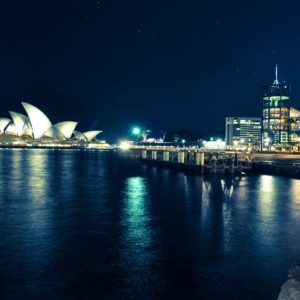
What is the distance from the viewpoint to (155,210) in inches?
721

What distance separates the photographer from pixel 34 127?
4929 inches

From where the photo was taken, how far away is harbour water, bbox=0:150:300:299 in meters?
8.30

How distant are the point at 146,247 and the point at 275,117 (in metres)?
91.1

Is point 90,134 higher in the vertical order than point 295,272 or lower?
higher

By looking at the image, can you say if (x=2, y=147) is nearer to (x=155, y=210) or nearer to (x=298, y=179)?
(x=298, y=179)

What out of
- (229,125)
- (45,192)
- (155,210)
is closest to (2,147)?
(229,125)

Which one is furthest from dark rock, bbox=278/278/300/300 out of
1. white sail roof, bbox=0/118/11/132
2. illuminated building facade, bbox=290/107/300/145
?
white sail roof, bbox=0/118/11/132

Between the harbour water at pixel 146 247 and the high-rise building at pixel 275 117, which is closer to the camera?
the harbour water at pixel 146 247

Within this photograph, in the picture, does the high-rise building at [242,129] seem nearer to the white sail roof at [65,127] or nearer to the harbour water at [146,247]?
the white sail roof at [65,127]

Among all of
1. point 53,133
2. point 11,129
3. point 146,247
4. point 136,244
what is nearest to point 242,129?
point 53,133

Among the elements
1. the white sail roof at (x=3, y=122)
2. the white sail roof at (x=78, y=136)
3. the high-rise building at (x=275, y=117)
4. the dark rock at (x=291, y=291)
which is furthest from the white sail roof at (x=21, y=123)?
the dark rock at (x=291, y=291)

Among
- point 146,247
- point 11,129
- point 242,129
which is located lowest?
point 146,247

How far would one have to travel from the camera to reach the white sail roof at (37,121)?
116 m

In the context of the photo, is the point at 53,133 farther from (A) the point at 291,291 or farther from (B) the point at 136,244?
(A) the point at 291,291
